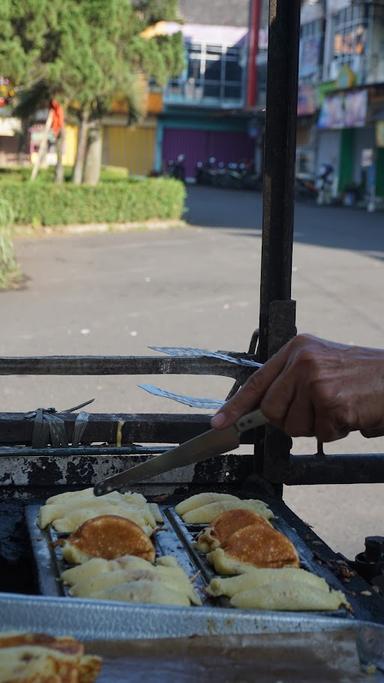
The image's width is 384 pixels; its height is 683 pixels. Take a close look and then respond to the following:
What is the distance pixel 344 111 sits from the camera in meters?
39.0

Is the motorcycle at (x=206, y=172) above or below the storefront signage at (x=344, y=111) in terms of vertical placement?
below

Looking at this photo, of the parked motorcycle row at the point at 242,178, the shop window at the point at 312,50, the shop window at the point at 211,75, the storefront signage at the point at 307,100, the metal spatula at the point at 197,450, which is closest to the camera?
the metal spatula at the point at 197,450

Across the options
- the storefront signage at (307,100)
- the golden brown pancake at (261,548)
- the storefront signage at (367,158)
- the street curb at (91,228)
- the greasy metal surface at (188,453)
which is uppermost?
the storefront signage at (307,100)

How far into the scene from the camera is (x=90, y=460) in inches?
107

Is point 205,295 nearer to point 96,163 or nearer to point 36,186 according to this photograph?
point 36,186

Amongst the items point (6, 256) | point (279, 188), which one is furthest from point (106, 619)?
point (6, 256)

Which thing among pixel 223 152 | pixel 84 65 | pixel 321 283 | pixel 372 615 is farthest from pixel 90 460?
pixel 223 152

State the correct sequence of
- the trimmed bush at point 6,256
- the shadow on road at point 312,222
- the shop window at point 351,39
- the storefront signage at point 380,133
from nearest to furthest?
the trimmed bush at point 6,256
the shadow on road at point 312,222
the storefront signage at point 380,133
the shop window at point 351,39

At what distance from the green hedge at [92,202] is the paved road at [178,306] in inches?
44.1

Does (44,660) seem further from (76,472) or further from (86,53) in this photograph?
(86,53)

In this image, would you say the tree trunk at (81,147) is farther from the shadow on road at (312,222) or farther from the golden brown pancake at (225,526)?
the golden brown pancake at (225,526)

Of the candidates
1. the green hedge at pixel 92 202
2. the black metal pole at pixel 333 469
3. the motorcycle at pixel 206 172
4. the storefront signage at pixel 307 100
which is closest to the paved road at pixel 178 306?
the green hedge at pixel 92 202

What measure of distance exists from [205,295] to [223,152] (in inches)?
1769

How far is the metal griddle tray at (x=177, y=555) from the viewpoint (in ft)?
6.85
